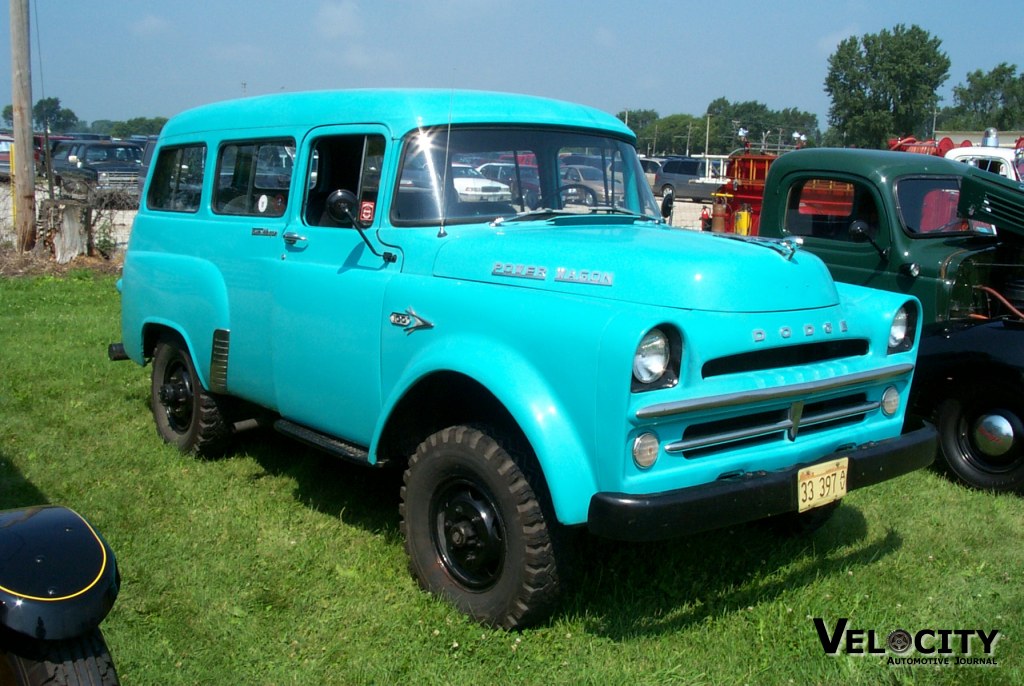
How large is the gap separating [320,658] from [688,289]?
1.93 metres

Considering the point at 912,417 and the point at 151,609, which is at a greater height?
the point at 912,417

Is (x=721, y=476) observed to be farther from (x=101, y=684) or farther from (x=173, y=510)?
(x=173, y=510)

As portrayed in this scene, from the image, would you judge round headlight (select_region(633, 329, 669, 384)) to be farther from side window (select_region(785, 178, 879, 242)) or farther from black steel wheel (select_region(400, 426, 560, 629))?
side window (select_region(785, 178, 879, 242))

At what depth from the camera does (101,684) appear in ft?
7.70

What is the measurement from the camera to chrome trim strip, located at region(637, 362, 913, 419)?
310cm

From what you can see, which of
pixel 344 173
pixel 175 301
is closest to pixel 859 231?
pixel 344 173

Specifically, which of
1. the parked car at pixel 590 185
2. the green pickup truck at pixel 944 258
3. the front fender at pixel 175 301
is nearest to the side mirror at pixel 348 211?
the parked car at pixel 590 185

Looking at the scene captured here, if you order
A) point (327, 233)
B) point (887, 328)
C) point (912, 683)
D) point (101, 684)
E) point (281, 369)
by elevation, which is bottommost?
point (912, 683)

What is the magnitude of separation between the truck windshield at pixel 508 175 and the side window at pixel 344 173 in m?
0.18

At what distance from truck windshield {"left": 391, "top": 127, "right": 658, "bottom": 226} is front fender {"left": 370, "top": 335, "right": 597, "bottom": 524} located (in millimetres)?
855

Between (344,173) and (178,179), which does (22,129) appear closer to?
(178,179)

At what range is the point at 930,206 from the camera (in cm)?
658

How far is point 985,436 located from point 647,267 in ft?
10.3

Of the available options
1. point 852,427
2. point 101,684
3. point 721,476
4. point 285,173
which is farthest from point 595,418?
point 285,173
